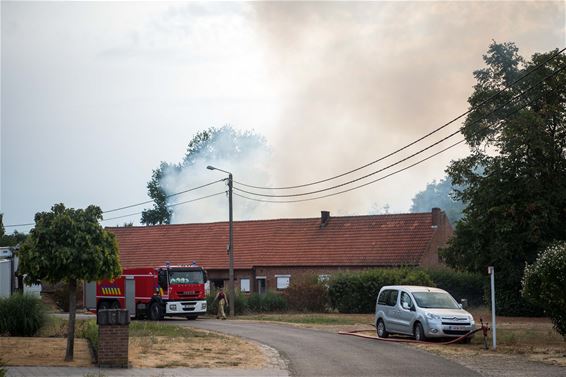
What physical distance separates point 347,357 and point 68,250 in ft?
24.7

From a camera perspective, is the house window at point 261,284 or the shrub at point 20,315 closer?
the shrub at point 20,315

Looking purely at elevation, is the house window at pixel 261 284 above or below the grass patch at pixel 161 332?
above

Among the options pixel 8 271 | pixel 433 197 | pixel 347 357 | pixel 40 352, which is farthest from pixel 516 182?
pixel 433 197

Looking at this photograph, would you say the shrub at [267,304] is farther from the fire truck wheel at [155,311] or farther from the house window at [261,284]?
the house window at [261,284]

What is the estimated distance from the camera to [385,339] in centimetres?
2588

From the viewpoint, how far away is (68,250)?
58.2ft

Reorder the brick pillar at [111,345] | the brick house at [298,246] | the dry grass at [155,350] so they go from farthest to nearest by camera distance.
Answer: the brick house at [298,246] < the dry grass at [155,350] < the brick pillar at [111,345]

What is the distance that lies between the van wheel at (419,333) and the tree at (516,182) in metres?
14.0

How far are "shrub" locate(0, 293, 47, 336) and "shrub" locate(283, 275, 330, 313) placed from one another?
22705 mm

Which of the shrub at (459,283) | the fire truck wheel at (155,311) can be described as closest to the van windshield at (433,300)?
the fire truck wheel at (155,311)

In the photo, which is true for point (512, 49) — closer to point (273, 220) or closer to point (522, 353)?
point (273, 220)

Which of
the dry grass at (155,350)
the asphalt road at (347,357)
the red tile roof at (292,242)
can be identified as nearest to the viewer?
the asphalt road at (347,357)

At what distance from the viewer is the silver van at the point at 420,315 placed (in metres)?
24.3

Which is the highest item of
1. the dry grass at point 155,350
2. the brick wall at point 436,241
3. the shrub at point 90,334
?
the brick wall at point 436,241
